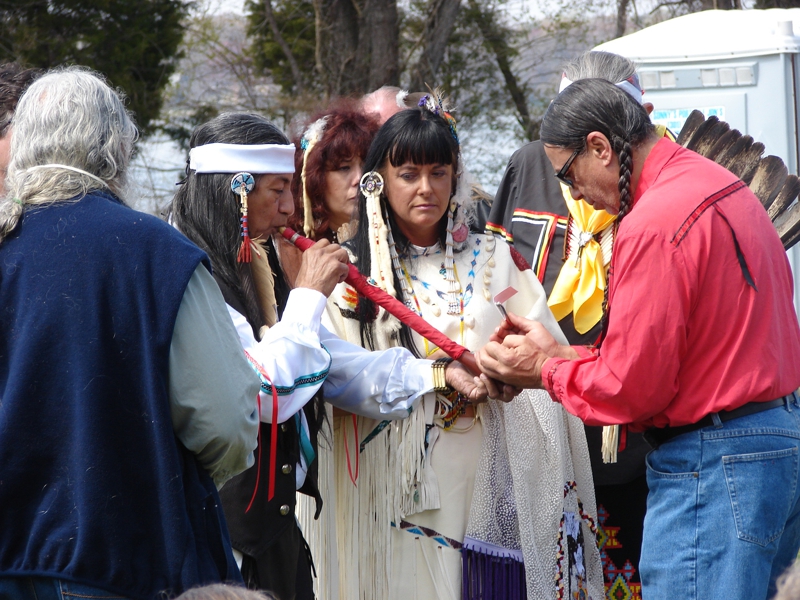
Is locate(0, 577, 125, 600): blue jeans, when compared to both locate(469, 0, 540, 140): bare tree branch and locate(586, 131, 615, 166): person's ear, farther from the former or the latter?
locate(469, 0, 540, 140): bare tree branch

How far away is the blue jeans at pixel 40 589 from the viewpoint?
5.56 feet

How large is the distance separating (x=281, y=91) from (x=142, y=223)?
7.71 metres

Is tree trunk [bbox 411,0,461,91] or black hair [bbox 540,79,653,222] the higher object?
tree trunk [bbox 411,0,461,91]

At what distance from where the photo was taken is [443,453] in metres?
3.01

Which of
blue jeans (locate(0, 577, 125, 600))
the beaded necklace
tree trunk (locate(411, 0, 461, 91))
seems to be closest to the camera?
blue jeans (locate(0, 577, 125, 600))

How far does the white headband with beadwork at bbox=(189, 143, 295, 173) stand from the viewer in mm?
2574

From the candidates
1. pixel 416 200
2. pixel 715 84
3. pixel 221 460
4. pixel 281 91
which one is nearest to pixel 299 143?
pixel 416 200

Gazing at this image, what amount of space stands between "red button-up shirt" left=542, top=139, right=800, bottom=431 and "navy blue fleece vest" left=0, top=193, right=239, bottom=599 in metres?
1.02

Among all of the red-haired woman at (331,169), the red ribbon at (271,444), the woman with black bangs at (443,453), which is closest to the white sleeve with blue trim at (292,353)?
the red ribbon at (271,444)

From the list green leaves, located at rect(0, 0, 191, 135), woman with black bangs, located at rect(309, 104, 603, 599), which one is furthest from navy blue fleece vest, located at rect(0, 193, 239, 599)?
green leaves, located at rect(0, 0, 191, 135)

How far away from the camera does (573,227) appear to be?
11.7ft

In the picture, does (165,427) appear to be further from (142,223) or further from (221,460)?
(142,223)

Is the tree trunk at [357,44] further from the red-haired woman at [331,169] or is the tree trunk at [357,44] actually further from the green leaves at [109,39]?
the red-haired woman at [331,169]

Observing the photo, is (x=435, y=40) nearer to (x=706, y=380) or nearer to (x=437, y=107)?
(x=437, y=107)
